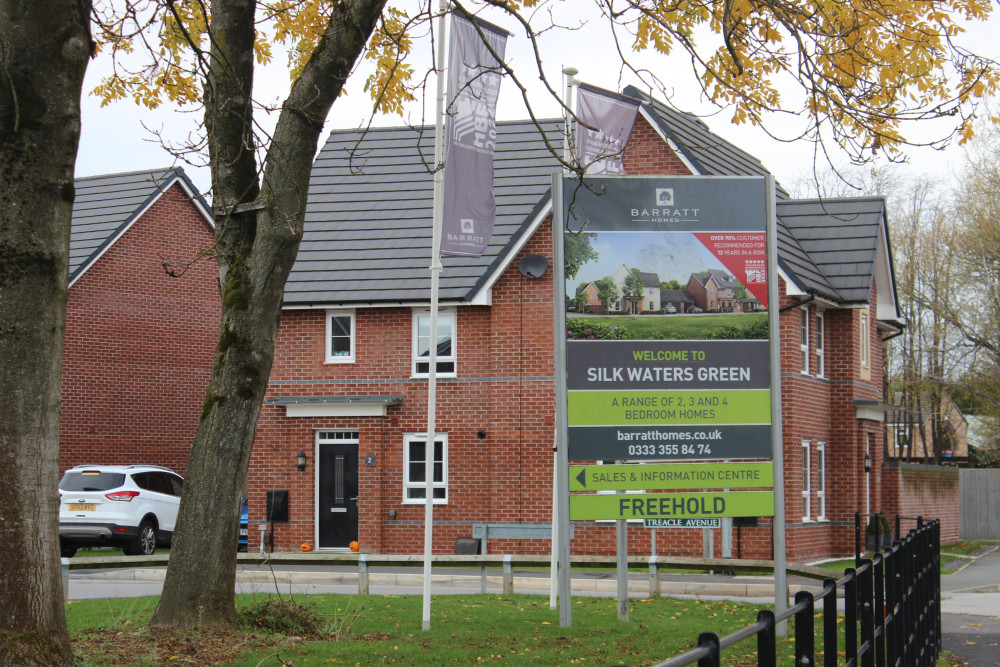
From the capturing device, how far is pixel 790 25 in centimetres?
1091

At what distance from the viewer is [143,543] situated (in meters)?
23.7

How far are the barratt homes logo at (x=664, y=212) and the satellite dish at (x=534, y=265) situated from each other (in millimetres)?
14072

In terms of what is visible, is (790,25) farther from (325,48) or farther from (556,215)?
(325,48)

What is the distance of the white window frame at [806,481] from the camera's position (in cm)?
2525

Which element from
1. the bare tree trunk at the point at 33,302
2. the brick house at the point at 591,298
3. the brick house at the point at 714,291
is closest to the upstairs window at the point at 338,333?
the brick house at the point at 591,298

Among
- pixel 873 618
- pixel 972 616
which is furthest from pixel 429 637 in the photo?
pixel 972 616

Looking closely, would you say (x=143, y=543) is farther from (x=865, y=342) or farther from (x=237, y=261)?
(x=865, y=342)

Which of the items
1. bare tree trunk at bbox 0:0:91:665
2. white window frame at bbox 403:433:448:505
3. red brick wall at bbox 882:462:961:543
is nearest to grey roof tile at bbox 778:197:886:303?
red brick wall at bbox 882:462:961:543

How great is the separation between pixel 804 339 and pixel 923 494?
9.38 metres

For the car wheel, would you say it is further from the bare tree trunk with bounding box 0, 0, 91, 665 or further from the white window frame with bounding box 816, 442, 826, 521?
the bare tree trunk with bounding box 0, 0, 91, 665

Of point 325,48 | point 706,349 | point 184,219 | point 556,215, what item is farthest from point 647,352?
point 184,219

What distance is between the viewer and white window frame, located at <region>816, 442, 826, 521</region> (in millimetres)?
26281

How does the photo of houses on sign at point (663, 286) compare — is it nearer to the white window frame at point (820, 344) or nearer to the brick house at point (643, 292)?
the brick house at point (643, 292)

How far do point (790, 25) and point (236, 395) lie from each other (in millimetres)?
6080
